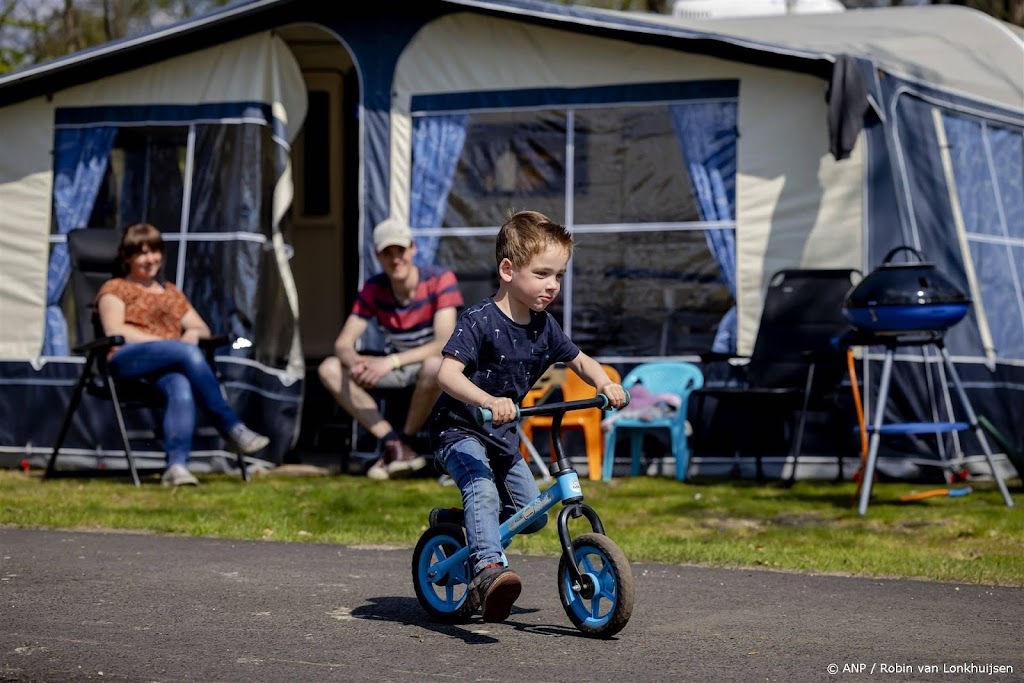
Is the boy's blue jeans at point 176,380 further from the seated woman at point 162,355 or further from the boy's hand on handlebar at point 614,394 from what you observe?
the boy's hand on handlebar at point 614,394

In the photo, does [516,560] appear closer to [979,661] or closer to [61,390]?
[979,661]

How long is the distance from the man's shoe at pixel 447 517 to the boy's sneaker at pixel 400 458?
12.8ft

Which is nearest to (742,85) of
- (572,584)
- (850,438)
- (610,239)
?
(610,239)

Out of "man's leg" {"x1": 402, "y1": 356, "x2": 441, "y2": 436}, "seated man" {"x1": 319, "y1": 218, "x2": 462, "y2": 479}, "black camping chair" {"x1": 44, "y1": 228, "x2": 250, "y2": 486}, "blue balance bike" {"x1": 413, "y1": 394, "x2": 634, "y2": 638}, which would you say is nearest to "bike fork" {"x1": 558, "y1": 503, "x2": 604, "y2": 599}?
"blue balance bike" {"x1": 413, "y1": 394, "x2": 634, "y2": 638}

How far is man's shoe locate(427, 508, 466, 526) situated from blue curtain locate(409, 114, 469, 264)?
4.96 meters

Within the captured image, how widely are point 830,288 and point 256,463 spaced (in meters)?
3.65

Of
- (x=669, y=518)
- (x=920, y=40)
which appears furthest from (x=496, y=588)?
(x=920, y=40)

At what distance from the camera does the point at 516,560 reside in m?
5.77

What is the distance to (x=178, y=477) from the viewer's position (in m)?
8.09

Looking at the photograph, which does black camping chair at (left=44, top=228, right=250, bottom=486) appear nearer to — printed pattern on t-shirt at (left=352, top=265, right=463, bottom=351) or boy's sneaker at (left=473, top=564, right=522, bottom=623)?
printed pattern on t-shirt at (left=352, top=265, right=463, bottom=351)

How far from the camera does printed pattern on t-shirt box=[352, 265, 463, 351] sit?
855 centimetres

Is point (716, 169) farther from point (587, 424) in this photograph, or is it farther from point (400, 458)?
point (400, 458)

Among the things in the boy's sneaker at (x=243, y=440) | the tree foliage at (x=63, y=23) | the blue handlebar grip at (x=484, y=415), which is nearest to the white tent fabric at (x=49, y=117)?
the boy's sneaker at (x=243, y=440)

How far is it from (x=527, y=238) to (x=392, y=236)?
4.14 meters
